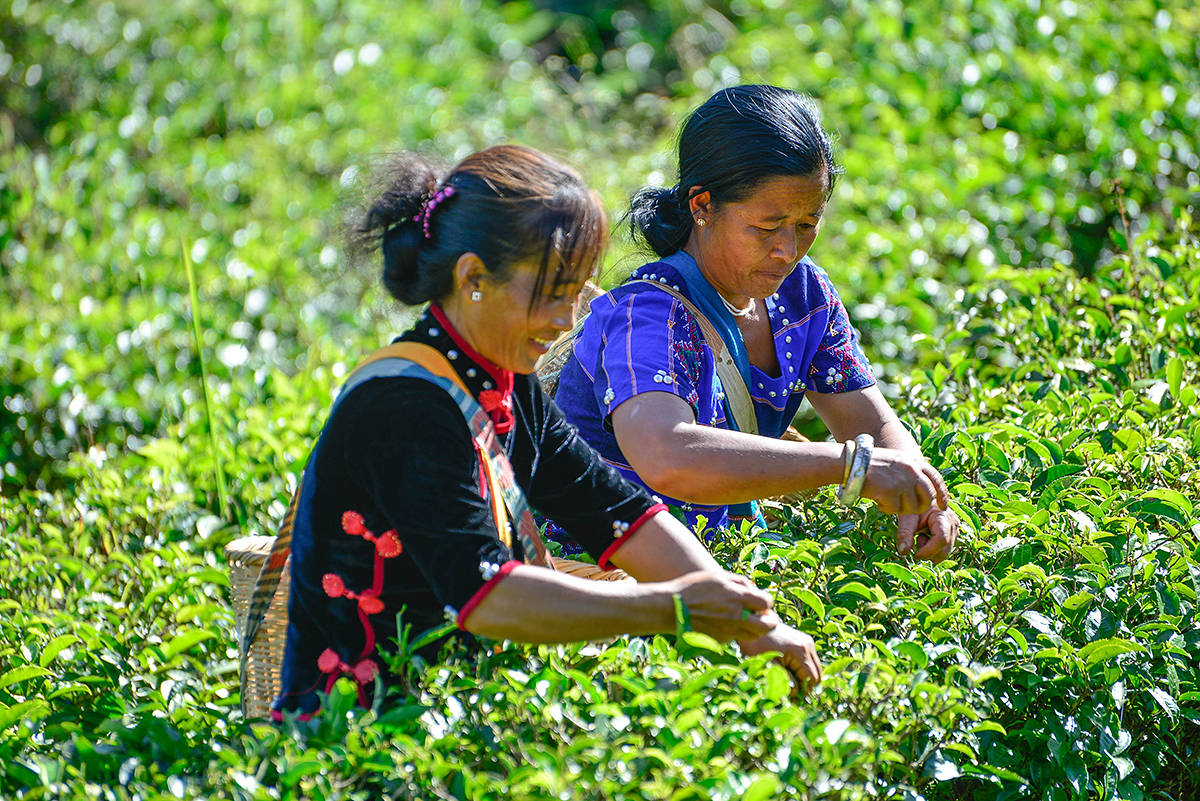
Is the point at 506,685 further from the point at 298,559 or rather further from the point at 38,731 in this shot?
the point at 38,731

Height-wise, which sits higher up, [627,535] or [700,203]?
[700,203]

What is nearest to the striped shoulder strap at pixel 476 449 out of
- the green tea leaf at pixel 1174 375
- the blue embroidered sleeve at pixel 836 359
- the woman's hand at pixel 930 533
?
the woman's hand at pixel 930 533

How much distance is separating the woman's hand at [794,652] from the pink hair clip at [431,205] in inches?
35.2

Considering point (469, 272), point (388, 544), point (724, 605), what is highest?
point (469, 272)

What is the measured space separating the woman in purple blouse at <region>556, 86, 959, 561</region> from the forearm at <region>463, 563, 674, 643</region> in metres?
0.54

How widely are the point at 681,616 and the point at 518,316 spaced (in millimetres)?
579

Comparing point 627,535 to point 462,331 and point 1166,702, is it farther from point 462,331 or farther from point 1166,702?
point 1166,702

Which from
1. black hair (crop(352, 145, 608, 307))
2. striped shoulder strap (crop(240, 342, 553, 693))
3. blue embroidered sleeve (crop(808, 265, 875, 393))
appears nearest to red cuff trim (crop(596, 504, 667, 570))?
striped shoulder strap (crop(240, 342, 553, 693))

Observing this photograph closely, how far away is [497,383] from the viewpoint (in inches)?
87.1

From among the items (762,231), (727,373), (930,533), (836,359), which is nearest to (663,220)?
(762,231)

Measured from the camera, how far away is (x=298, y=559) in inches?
85.8

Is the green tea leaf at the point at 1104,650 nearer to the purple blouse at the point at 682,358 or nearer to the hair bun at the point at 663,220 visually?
the purple blouse at the point at 682,358

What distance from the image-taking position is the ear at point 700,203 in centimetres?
285

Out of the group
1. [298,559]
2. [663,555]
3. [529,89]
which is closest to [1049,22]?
[529,89]
